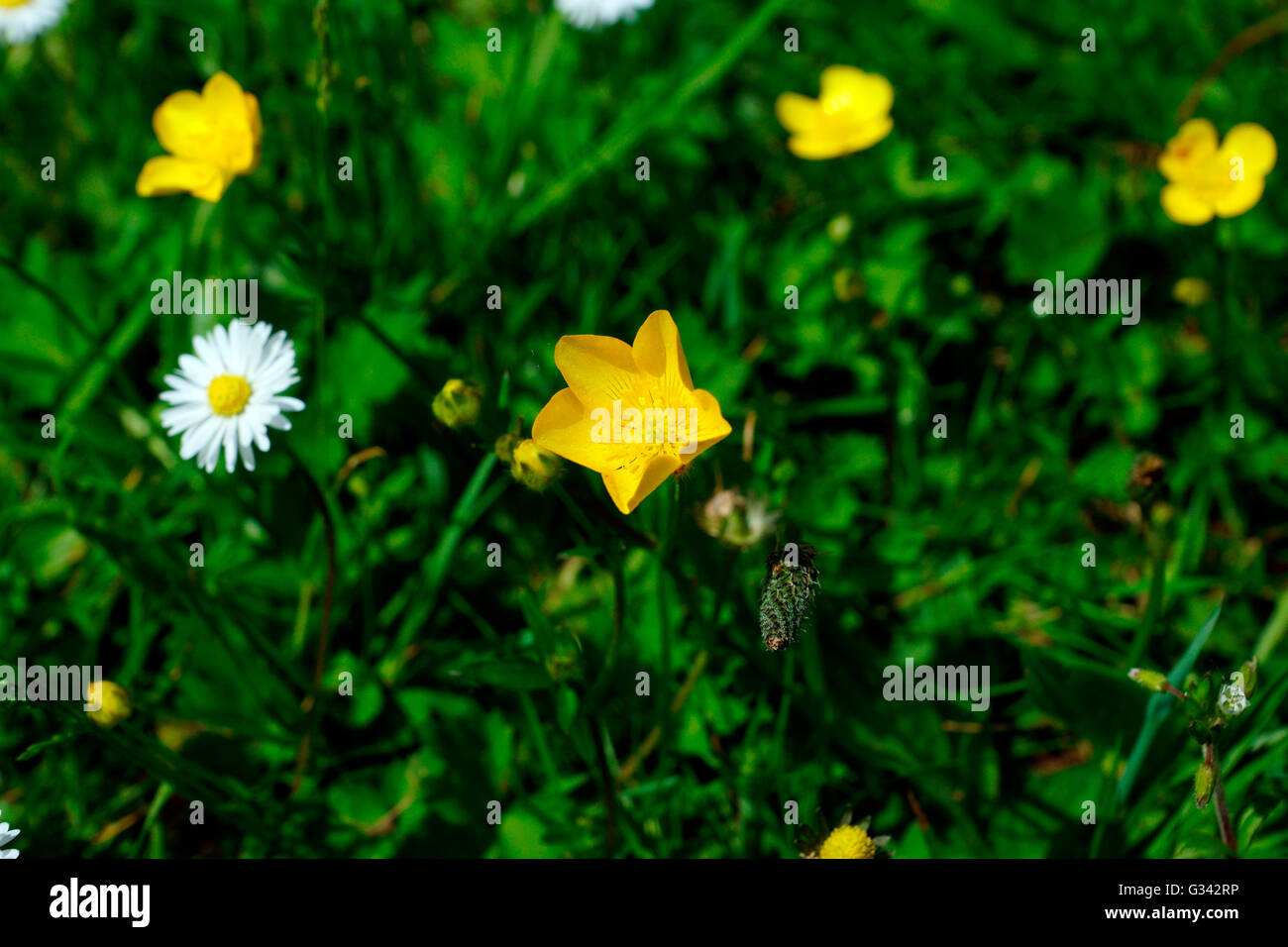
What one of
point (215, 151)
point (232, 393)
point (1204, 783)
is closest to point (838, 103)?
point (215, 151)

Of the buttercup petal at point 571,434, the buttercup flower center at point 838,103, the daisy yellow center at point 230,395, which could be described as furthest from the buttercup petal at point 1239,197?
the daisy yellow center at point 230,395

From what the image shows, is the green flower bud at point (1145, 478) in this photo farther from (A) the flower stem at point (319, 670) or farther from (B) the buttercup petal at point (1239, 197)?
(A) the flower stem at point (319, 670)

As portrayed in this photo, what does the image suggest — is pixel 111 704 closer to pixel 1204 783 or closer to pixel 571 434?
pixel 571 434

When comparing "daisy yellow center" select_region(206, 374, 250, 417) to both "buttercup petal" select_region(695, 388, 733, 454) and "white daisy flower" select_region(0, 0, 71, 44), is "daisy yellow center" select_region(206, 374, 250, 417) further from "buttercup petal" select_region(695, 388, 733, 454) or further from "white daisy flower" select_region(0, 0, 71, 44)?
"white daisy flower" select_region(0, 0, 71, 44)

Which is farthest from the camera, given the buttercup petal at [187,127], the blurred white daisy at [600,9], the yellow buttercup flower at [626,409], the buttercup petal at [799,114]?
the blurred white daisy at [600,9]

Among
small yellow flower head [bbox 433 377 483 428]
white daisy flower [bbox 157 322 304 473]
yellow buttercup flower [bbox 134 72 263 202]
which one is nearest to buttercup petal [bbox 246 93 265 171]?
yellow buttercup flower [bbox 134 72 263 202]

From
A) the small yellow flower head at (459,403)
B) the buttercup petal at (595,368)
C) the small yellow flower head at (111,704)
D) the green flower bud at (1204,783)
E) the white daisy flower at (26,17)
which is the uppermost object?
the white daisy flower at (26,17)
